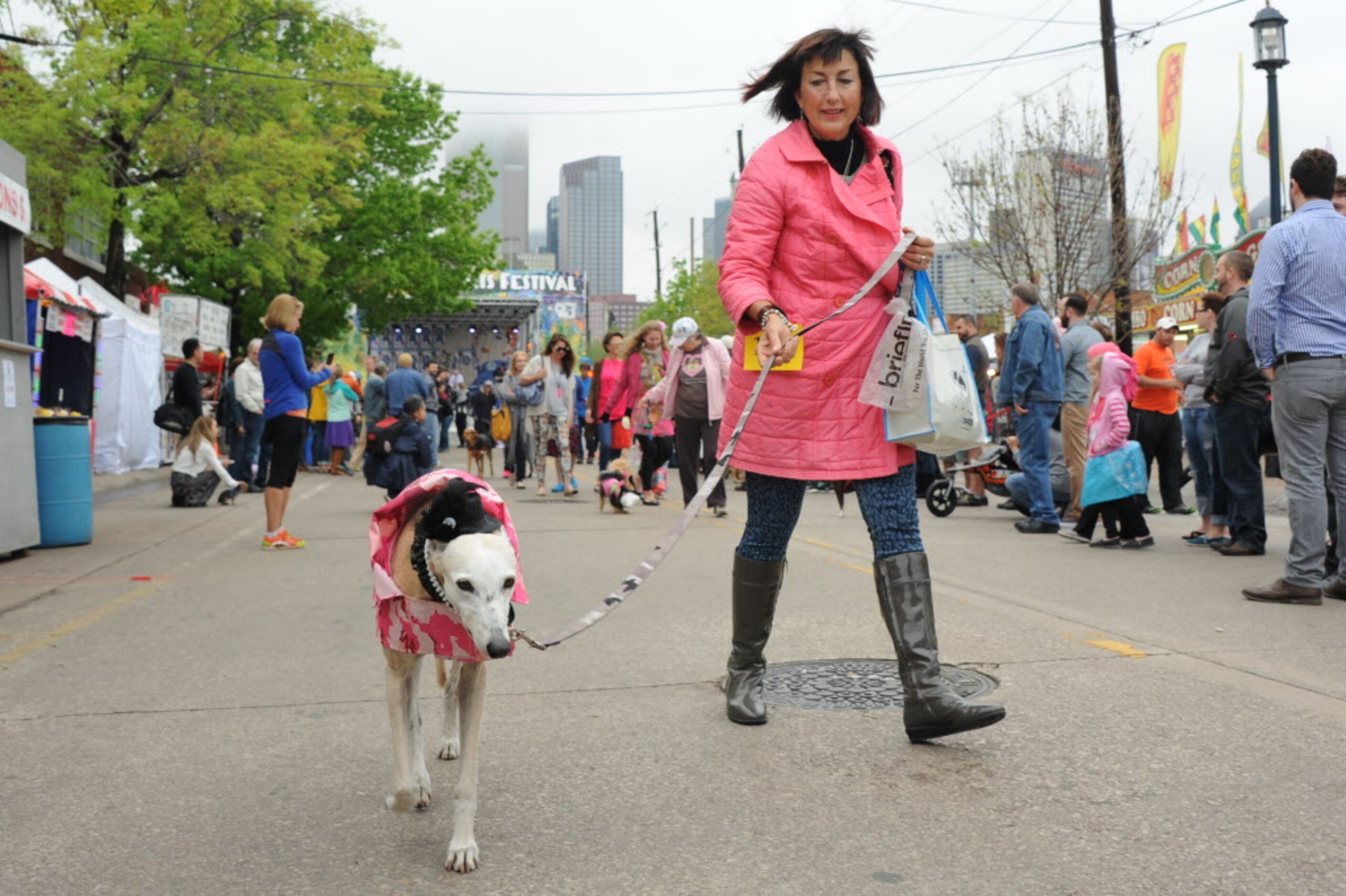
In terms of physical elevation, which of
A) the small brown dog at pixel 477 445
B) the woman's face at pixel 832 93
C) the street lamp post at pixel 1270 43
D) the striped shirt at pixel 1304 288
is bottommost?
the small brown dog at pixel 477 445

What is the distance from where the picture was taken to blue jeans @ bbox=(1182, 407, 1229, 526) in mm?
9148

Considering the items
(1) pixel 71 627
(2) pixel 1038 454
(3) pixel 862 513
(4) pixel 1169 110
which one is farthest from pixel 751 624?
(4) pixel 1169 110

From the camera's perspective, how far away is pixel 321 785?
3.52 meters

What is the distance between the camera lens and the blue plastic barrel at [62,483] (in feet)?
31.9

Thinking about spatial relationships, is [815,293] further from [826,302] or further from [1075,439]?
[1075,439]

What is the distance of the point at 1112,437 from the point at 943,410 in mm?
5712

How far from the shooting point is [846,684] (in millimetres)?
4699

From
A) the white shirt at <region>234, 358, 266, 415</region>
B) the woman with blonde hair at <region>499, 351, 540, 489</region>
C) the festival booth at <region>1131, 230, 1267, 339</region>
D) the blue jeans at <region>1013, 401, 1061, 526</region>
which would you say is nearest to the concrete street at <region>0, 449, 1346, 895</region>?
the blue jeans at <region>1013, 401, 1061, 526</region>

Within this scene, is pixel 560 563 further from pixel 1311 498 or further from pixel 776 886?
pixel 776 886

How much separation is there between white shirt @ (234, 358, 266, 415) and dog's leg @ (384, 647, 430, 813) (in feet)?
42.7

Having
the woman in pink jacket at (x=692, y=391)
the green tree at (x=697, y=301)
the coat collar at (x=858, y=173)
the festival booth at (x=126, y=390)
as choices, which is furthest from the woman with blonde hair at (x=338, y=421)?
the green tree at (x=697, y=301)

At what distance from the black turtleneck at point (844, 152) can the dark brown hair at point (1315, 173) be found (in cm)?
359

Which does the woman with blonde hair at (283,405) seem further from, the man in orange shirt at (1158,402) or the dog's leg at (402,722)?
the man in orange shirt at (1158,402)

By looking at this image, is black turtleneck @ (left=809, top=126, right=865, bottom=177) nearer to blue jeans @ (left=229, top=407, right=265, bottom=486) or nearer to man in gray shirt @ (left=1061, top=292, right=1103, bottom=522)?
man in gray shirt @ (left=1061, top=292, right=1103, bottom=522)
